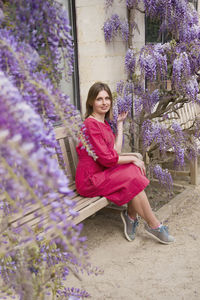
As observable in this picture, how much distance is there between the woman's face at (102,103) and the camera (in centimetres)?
309

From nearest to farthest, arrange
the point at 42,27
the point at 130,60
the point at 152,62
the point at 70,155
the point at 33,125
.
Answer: the point at 33,125
the point at 42,27
the point at 70,155
the point at 152,62
the point at 130,60

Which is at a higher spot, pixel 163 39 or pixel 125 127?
pixel 163 39

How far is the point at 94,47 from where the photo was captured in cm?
382

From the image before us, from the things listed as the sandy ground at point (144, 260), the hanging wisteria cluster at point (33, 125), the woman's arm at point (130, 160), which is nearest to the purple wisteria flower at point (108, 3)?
the woman's arm at point (130, 160)

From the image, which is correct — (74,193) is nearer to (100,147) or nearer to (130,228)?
(100,147)

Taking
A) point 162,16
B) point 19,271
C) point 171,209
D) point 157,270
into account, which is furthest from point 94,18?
point 19,271

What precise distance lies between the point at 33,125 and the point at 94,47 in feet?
10.7

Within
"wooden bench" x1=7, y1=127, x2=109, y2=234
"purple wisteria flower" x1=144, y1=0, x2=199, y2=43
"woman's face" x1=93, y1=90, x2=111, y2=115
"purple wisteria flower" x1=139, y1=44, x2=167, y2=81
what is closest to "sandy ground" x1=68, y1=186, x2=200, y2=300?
"wooden bench" x1=7, y1=127, x2=109, y2=234

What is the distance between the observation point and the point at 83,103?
378 centimetres

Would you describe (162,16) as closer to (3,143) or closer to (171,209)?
(171,209)

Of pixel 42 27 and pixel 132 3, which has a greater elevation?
pixel 132 3

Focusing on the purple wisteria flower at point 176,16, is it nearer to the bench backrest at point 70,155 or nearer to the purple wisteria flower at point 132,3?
the purple wisteria flower at point 132,3

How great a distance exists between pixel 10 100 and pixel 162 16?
3556mm

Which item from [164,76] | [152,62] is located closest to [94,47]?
[152,62]
